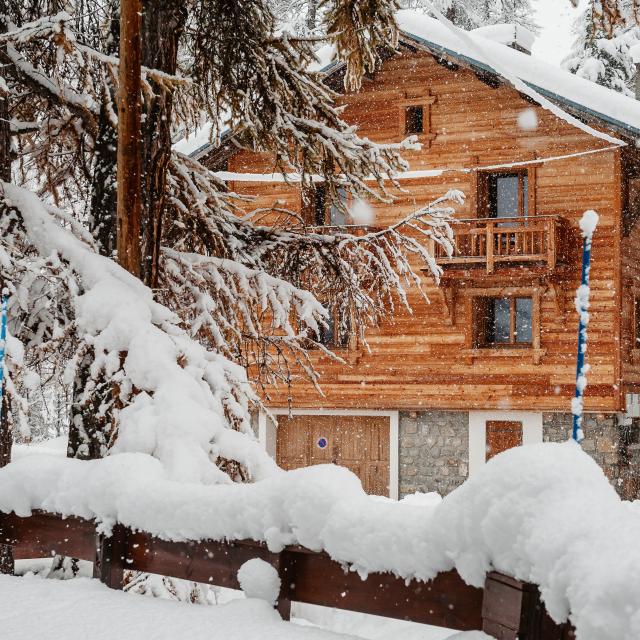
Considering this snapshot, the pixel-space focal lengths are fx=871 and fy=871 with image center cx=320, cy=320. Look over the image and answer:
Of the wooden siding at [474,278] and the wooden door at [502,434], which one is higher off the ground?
the wooden siding at [474,278]

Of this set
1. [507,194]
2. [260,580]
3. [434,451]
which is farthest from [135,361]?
[507,194]

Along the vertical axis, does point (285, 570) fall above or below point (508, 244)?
below

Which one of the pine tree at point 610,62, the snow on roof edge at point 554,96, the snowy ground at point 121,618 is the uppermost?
the pine tree at point 610,62

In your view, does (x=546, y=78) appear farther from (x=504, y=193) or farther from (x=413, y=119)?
(x=413, y=119)

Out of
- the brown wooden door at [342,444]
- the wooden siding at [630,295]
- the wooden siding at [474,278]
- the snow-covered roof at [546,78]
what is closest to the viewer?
the snow-covered roof at [546,78]

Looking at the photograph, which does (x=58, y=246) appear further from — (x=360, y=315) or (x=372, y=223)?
(x=372, y=223)

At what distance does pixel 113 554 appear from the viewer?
3.99m

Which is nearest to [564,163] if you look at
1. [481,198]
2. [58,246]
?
[481,198]

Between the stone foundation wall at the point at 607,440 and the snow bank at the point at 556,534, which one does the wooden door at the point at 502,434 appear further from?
the snow bank at the point at 556,534

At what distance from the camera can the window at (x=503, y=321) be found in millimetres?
18688

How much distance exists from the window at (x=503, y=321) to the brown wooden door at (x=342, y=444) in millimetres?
2926

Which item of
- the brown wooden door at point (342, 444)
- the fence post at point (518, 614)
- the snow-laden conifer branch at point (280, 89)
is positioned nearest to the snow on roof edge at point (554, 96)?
the brown wooden door at point (342, 444)

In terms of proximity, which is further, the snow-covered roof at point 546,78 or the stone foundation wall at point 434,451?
the stone foundation wall at point 434,451

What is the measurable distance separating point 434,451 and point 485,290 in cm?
364
